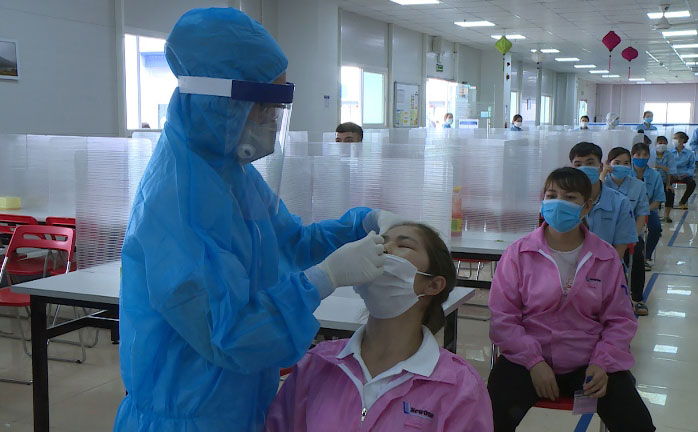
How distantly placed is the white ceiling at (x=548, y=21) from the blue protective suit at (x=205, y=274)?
436 inches

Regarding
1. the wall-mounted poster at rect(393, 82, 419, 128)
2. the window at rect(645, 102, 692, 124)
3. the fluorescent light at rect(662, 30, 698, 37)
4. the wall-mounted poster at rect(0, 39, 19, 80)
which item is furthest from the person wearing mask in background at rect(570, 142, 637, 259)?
the window at rect(645, 102, 692, 124)

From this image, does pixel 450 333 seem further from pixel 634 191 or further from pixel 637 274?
pixel 637 274

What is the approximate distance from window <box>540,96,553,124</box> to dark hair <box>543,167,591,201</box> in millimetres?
23627

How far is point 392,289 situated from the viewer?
1.66m

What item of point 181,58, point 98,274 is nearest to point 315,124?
point 98,274

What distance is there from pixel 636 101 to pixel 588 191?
34.2 meters

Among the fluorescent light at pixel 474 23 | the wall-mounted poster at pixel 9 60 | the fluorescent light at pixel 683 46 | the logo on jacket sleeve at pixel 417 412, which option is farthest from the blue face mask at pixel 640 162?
the fluorescent light at pixel 683 46

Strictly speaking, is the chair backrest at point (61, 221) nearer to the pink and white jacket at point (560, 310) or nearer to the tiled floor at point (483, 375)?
the tiled floor at point (483, 375)

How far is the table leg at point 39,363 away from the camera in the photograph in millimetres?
2707

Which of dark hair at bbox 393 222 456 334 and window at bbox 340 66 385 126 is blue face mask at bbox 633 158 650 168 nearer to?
dark hair at bbox 393 222 456 334

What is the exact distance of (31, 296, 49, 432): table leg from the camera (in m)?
2.71

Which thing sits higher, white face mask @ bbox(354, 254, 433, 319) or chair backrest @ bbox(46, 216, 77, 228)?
white face mask @ bbox(354, 254, 433, 319)

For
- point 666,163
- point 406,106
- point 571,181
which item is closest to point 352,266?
point 571,181

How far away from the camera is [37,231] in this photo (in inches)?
161
